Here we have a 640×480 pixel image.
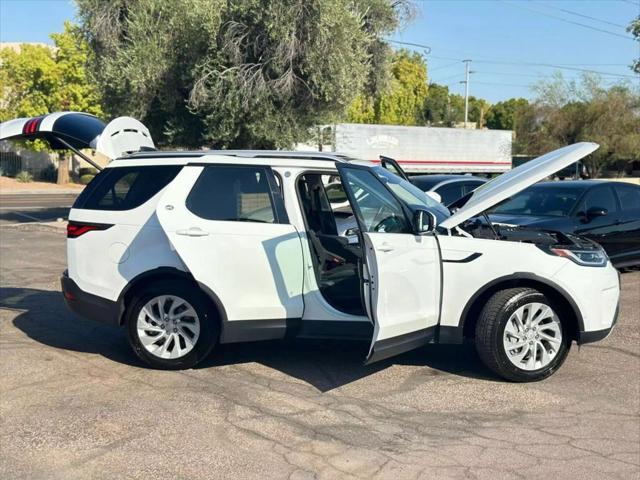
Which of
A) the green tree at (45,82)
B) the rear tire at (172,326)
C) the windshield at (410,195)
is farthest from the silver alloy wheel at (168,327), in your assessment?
the green tree at (45,82)

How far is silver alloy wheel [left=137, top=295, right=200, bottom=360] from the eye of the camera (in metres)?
5.91

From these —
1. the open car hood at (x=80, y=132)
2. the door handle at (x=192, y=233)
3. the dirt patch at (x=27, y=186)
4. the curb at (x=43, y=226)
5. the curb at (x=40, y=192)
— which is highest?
the open car hood at (x=80, y=132)

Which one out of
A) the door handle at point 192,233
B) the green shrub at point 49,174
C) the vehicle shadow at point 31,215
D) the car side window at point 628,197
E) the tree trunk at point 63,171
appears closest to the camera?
the door handle at point 192,233

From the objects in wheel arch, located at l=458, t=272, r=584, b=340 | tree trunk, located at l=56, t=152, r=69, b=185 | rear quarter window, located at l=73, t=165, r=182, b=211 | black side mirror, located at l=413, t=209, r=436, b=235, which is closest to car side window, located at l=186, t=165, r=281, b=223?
rear quarter window, located at l=73, t=165, r=182, b=211

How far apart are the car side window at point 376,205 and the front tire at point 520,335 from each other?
38.2 inches

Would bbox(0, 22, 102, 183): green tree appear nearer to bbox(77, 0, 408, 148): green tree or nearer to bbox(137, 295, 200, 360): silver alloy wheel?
bbox(77, 0, 408, 148): green tree

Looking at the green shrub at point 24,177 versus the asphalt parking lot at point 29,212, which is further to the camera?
the green shrub at point 24,177

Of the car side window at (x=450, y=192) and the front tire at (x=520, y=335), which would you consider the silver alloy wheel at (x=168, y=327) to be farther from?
the car side window at (x=450, y=192)

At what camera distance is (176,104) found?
1916cm

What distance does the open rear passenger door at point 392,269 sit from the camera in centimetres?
513

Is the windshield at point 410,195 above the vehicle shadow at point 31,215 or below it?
above

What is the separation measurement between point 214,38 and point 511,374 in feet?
45.7

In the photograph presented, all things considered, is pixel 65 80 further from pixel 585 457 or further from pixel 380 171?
pixel 585 457

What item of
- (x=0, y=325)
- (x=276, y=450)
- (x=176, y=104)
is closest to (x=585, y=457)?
(x=276, y=450)
